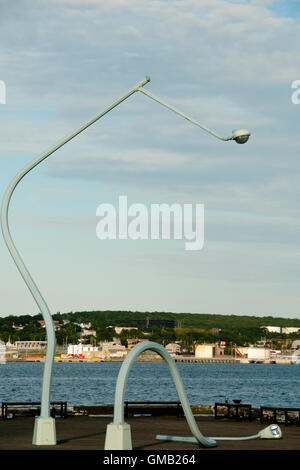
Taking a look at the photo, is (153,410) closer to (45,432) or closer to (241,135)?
(45,432)

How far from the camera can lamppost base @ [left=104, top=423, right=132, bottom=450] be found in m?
19.6

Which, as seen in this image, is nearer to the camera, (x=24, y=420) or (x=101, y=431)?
(x=101, y=431)

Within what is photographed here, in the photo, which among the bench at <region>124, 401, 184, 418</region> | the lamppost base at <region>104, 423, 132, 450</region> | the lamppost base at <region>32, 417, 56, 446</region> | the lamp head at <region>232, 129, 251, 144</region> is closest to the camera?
the lamppost base at <region>104, 423, 132, 450</region>

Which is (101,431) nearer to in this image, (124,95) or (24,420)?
→ (24,420)

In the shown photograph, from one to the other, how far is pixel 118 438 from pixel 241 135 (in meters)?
7.63

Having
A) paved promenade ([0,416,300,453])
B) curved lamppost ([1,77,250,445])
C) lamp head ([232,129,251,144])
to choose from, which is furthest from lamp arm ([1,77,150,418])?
lamp head ([232,129,251,144])

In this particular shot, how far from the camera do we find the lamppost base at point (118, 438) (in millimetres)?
19625

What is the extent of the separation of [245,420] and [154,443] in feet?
29.8

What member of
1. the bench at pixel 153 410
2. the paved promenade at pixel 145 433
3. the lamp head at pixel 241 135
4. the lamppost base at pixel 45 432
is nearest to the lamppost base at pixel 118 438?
the paved promenade at pixel 145 433

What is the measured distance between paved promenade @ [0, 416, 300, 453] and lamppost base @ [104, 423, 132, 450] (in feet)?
2.48

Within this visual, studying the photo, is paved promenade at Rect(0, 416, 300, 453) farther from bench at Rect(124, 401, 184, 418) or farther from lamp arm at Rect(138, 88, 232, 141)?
lamp arm at Rect(138, 88, 232, 141)

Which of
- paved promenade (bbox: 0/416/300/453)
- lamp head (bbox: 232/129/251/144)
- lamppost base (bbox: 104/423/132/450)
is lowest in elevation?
paved promenade (bbox: 0/416/300/453)

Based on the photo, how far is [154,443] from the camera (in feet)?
73.0
